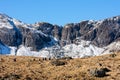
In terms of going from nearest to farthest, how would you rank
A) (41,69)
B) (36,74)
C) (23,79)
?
(23,79)
(36,74)
(41,69)

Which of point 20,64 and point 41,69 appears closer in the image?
point 41,69

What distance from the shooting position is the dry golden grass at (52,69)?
54.1 metres

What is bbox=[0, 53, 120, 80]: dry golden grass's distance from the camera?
54.1m

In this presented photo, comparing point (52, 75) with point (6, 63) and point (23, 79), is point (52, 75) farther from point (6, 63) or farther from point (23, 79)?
point (6, 63)

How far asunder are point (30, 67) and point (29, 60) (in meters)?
6.30

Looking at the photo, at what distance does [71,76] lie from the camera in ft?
179

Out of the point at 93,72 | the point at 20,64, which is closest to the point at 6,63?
the point at 20,64

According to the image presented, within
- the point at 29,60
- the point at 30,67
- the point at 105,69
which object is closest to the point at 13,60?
the point at 29,60

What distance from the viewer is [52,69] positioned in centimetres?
6050

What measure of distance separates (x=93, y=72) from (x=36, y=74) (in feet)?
27.1

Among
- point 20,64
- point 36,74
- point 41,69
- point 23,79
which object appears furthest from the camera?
point 20,64

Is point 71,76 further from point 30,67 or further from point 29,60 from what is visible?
point 29,60

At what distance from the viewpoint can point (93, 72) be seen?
5572cm

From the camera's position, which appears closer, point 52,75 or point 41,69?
point 52,75
